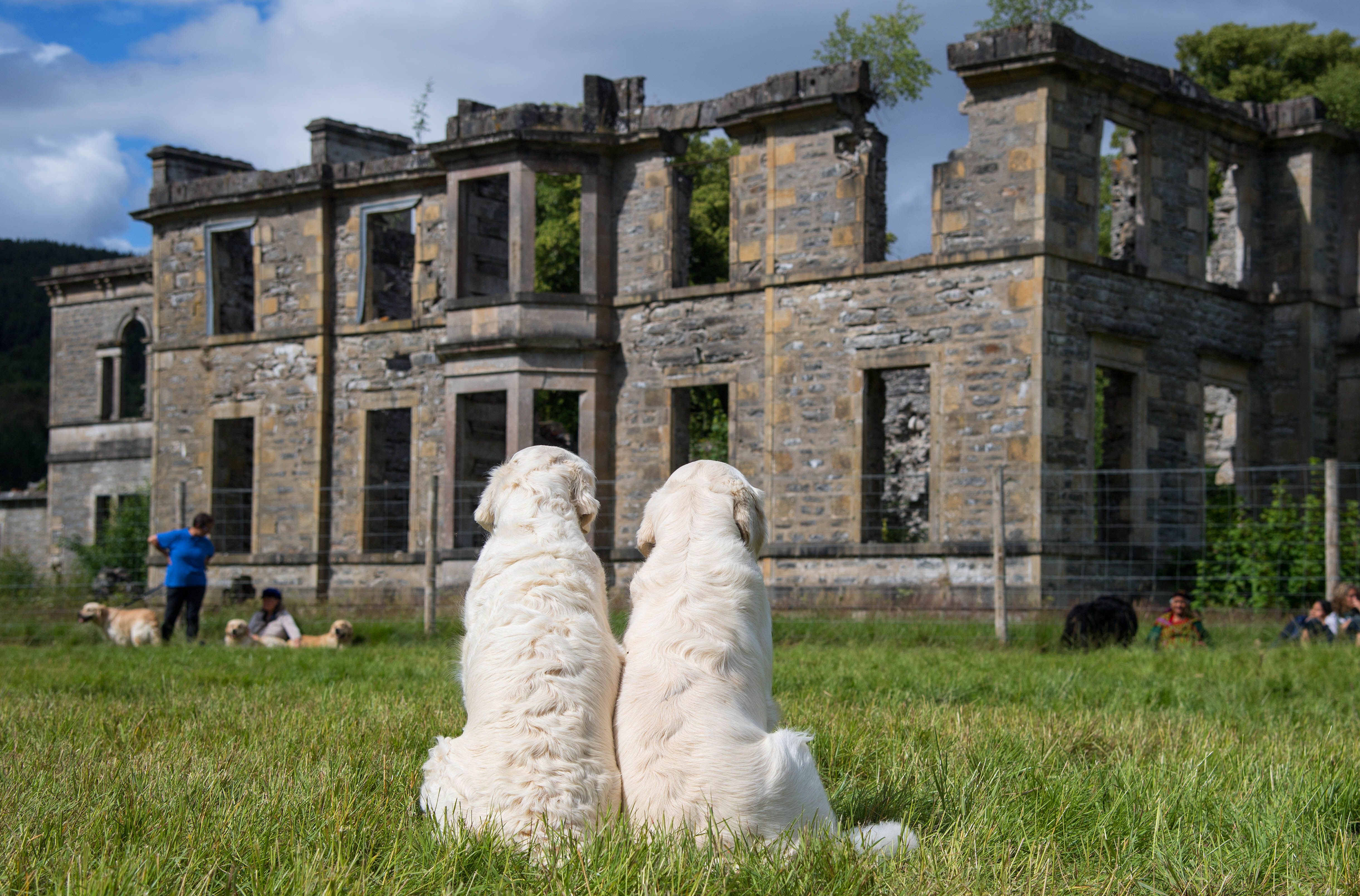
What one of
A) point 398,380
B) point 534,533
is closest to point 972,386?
point 398,380

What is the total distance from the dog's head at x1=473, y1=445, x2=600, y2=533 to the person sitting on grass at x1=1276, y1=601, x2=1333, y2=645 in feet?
31.1

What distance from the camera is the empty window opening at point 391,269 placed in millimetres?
23578

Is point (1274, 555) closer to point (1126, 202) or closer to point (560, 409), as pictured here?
point (1126, 202)

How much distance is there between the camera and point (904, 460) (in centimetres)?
2314

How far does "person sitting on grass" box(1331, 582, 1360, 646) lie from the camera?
12117mm

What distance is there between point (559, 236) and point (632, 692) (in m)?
28.2

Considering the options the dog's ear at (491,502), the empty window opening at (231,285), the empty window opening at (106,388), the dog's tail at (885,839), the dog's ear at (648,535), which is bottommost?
the dog's tail at (885,839)

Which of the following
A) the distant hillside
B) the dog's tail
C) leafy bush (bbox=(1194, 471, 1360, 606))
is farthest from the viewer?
the distant hillside

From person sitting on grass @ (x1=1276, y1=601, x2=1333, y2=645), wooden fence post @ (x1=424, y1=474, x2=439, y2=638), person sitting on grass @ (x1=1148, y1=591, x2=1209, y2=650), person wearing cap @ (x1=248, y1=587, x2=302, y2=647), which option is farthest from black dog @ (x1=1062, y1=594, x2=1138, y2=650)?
person wearing cap @ (x1=248, y1=587, x2=302, y2=647)

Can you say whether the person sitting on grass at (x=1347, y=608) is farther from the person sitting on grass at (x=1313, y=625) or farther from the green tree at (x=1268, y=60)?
the green tree at (x=1268, y=60)

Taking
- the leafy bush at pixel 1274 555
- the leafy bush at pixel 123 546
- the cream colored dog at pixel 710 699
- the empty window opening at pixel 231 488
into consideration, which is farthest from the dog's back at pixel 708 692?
the leafy bush at pixel 123 546

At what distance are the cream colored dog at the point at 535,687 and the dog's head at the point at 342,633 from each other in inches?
388

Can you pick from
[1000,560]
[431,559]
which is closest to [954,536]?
[1000,560]

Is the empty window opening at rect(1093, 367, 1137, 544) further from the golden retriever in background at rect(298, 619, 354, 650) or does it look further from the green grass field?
the golden retriever in background at rect(298, 619, 354, 650)
